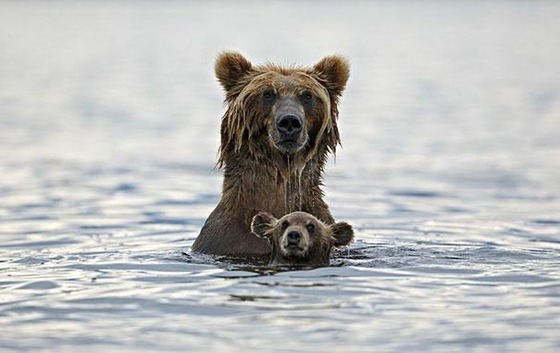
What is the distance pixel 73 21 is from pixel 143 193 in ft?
Result: 289

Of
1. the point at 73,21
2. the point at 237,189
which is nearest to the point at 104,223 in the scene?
the point at 237,189

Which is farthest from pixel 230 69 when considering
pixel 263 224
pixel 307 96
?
pixel 263 224

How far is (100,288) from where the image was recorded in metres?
11.9

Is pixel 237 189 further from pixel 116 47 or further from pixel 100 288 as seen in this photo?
pixel 116 47

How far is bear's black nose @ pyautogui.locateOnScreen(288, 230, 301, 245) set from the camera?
12.3m

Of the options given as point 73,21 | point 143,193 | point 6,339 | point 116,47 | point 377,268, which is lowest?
point 6,339

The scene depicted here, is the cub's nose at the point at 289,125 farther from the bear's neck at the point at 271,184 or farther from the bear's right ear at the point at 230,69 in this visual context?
the bear's right ear at the point at 230,69

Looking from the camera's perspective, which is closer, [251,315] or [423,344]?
[423,344]

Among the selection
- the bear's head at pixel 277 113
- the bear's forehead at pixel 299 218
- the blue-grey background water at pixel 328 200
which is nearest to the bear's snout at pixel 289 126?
the bear's head at pixel 277 113

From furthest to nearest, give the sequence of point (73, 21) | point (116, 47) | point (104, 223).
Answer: point (73, 21), point (116, 47), point (104, 223)

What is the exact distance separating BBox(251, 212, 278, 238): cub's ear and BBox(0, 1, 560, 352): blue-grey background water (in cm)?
33

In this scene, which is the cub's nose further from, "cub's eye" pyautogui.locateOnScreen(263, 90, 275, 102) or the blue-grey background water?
the blue-grey background water

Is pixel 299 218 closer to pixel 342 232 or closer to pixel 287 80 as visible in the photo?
pixel 342 232

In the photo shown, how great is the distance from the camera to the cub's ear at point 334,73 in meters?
13.7
